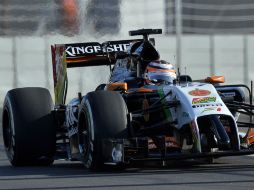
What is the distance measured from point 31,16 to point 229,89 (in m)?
9.55

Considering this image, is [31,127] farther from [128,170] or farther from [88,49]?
[88,49]

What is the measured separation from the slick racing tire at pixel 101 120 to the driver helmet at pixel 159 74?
5.45 ft

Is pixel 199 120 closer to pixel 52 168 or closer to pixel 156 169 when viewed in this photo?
pixel 156 169

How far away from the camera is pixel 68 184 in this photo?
9.34 metres

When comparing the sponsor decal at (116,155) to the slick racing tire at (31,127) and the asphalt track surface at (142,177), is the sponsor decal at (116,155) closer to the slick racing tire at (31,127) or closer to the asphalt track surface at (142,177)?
the asphalt track surface at (142,177)

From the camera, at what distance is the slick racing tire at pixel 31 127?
450 inches

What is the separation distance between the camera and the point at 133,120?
11000 mm

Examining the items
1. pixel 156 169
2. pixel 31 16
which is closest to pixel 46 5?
pixel 31 16

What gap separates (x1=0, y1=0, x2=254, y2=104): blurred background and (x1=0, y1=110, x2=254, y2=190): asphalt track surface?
9.24 meters

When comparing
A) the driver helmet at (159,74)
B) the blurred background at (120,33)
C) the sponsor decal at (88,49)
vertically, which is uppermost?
the blurred background at (120,33)

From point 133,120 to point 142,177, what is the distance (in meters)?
1.38

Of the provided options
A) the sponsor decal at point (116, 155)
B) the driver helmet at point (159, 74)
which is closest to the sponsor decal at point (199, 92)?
the sponsor decal at point (116, 155)

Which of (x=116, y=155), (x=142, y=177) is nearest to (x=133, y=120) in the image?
(x=116, y=155)

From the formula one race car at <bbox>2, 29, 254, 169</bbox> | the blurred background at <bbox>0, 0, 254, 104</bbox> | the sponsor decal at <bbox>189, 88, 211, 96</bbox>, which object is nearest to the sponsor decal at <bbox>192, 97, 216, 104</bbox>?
the formula one race car at <bbox>2, 29, 254, 169</bbox>
